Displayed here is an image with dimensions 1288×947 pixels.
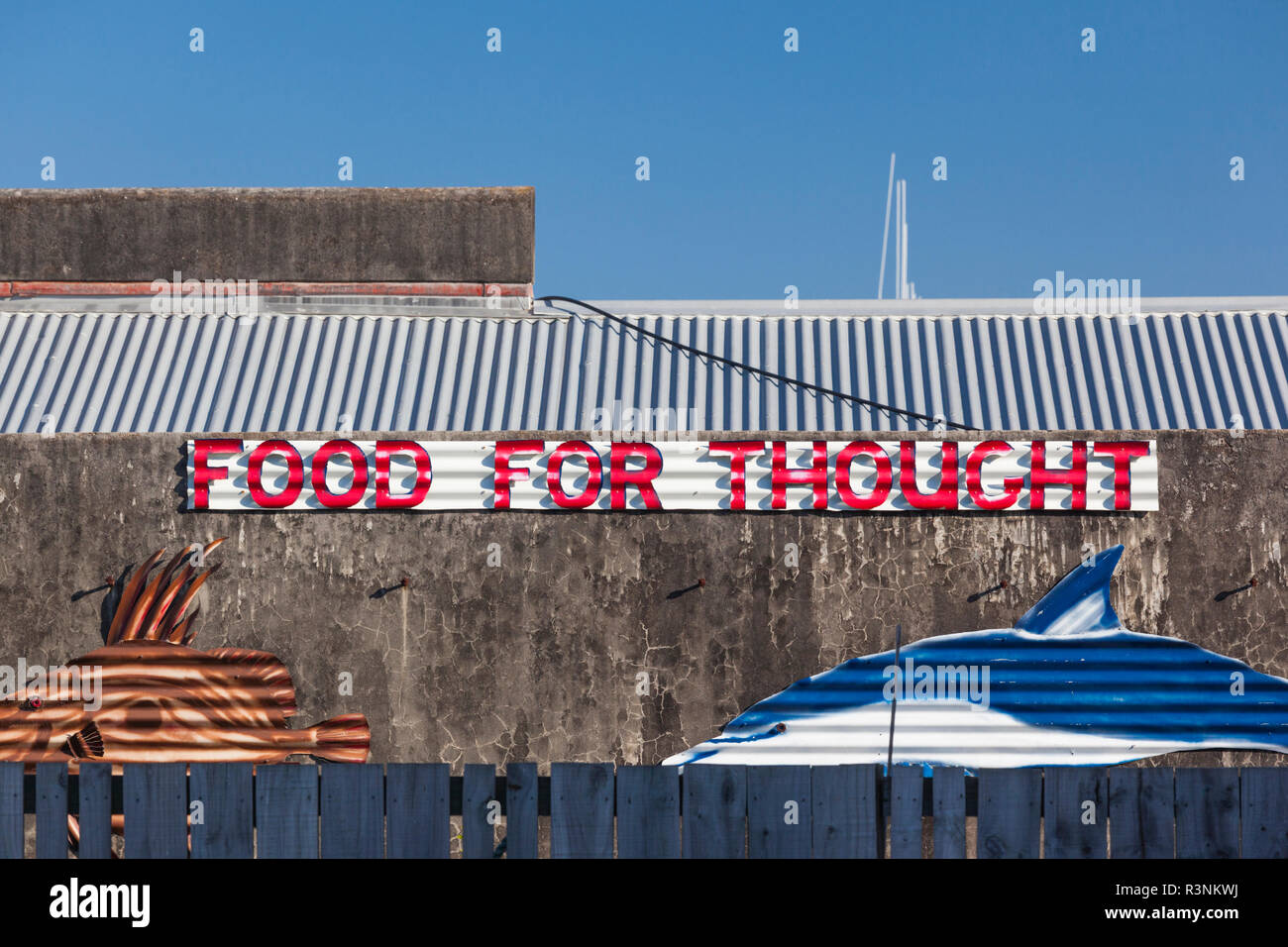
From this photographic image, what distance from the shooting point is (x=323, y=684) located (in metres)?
10.6

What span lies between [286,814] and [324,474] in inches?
193

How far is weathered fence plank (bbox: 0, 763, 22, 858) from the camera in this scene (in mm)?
6184

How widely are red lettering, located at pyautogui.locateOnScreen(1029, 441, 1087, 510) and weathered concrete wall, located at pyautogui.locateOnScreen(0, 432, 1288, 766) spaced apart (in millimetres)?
211

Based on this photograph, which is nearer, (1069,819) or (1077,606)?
(1069,819)

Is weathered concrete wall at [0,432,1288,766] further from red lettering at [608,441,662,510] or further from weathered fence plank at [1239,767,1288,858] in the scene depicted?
weathered fence plank at [1239,767,1288,858]

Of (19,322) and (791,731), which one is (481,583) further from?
(19,322)

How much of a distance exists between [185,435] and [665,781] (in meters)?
6.26

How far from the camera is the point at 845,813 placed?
6105 millimetres

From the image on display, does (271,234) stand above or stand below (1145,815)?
above

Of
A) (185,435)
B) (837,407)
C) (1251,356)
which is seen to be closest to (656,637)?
(837,407)

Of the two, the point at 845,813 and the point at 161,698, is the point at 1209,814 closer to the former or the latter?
the point at 845,813

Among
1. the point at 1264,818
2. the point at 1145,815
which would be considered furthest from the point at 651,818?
the point at 1264,818

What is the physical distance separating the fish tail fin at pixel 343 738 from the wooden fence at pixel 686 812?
4336 millimetres

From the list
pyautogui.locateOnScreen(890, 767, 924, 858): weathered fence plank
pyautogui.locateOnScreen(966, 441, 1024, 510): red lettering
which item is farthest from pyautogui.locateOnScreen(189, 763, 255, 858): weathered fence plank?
pyautogui.locateOnScreen(966, 441, 1024, 510): red lettering
